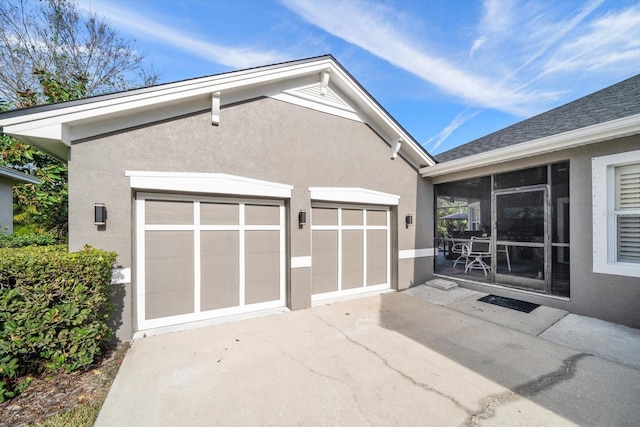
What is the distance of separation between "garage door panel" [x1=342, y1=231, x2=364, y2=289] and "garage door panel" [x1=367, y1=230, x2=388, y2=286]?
10.4 inches

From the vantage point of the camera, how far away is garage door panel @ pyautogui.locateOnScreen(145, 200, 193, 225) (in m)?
4.49

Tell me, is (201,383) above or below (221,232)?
below

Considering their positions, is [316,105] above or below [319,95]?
below

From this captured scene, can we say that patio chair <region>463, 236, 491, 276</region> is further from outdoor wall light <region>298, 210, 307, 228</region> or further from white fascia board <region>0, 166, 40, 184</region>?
white fascia board <region>0, 166, 40, 184</region>

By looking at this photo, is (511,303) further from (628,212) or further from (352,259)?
(352,259)

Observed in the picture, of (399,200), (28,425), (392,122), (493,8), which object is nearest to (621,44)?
(493,8)

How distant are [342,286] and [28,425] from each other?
5.17 m

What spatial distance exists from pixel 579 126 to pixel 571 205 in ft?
5.25

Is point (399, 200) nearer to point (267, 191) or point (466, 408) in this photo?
point (267, 191)

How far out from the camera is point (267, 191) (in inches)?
206

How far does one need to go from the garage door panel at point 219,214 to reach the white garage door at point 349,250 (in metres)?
1.77

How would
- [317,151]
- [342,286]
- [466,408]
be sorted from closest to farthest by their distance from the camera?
1. [466,408]
2. [317,151]
3. [342,286]

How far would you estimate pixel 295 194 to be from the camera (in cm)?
557

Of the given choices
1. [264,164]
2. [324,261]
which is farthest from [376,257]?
[264,164]
